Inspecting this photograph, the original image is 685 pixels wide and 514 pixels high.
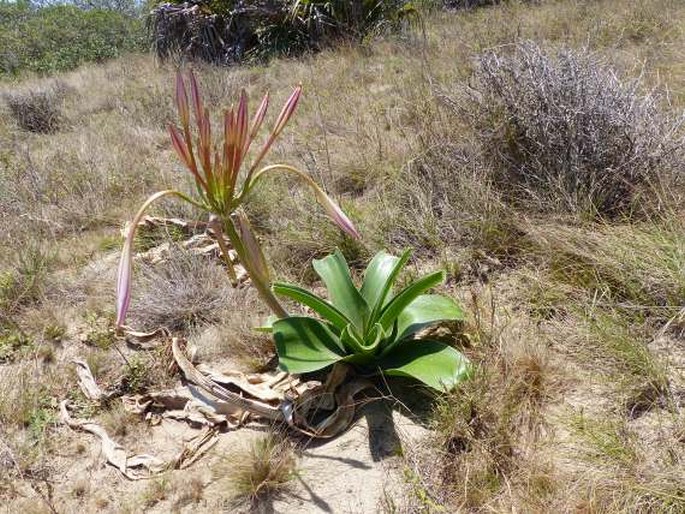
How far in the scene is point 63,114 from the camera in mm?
6527

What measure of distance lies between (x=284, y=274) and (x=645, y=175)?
173 cm

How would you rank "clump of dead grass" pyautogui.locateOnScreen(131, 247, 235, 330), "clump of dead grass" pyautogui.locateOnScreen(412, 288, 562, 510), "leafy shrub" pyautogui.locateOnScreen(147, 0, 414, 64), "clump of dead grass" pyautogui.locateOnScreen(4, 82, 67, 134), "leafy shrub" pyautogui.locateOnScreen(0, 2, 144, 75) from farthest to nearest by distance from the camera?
"leafy shrub" pyautogui.locateOnScreen(0, 2, 144, 75) → "leafy shrub" pyautogui.locateOnScreen(147, 0, 414, 64) → "clump of dead grass" pyautogui.locateOnScreen(4, 82, 67, 134) → "clump of dead grass" pyautogui.locateOnScreen(131, 247, 235, 330) → "clump of dead grass" pyautogui.locateOnScreen(412, 288, 562, 510)

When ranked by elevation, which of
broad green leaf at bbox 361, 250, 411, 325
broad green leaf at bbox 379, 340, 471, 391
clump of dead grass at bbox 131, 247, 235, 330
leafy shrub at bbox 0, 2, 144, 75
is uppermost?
leafy shrub at bbox 0, 2, 144, 75

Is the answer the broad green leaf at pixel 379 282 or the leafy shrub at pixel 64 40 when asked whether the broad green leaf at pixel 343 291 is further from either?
the leafy shrub at pixel 64 40

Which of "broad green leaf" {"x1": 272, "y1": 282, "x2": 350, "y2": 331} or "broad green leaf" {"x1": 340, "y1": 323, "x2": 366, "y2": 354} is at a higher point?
"broad green leaf" {"x1": 272, "y1": 282, "x2": 350, "y2": 331}

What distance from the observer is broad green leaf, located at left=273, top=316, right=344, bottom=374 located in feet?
6.32

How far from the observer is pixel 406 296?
2006 mm

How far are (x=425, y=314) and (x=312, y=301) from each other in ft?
1.35

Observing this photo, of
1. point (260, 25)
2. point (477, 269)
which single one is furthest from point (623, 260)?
point (260, 25)

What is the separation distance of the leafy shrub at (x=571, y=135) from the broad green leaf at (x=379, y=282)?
35.4 inches

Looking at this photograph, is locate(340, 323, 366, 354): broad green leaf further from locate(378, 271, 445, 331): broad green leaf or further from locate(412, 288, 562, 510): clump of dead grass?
locate(412, 288, 562, 510): clump of dead grass

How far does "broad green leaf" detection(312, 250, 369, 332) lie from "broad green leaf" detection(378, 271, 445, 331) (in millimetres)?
90

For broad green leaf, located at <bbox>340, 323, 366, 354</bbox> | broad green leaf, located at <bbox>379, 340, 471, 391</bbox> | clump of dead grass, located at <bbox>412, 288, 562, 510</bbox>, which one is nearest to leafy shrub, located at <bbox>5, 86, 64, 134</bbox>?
broad green leaf, located at <bbox>340, 323, 366, 354</bbox>

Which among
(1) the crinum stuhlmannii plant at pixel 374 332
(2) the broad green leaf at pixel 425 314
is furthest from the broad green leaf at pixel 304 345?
(2) the broad green leaf at pixel 425 314
